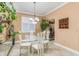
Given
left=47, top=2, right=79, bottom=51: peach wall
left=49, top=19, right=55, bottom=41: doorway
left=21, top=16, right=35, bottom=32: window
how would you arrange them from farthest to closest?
left=47, top=2, right=79, bottom=51: peach wall → left=49, top=19, right=55, bottom=41: doorway → left=21, top=16, right=35, bottom=32: window

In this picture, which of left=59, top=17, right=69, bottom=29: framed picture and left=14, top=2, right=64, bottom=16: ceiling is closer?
left=14, top=2, right=64, bottom=16: ceiling

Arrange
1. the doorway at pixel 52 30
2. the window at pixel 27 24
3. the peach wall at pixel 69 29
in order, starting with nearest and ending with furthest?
the window at pixel 27 24, the doorway at pixel 52 30, the peach wall at pixel 69 29

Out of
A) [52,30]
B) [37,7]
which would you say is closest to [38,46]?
[52,30]

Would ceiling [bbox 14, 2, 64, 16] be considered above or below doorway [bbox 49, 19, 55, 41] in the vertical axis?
above

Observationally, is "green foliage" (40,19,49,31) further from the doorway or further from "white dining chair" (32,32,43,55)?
"white dining chair" (32,32,43,55)

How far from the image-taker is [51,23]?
2205 millimetres

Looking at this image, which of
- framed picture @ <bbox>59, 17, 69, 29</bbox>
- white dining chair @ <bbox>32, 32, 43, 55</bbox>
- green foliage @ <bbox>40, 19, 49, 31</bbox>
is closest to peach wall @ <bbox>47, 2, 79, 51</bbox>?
framed picture @ <bbox>59, 17, 69, 29</bbox>

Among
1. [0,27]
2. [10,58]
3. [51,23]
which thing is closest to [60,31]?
[51,23]

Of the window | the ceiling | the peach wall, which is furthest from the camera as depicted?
the peach wall

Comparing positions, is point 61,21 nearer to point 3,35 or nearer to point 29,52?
point 29,52

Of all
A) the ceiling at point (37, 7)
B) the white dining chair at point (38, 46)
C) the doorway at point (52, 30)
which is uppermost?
the ceiling at point (37, 7)

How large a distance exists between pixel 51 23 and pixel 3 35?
1.07 metres

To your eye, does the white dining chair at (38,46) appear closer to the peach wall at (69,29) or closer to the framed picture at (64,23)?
the peach wall at (69,29)

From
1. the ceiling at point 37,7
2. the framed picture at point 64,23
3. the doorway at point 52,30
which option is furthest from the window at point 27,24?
the framed picture at point 64,23
